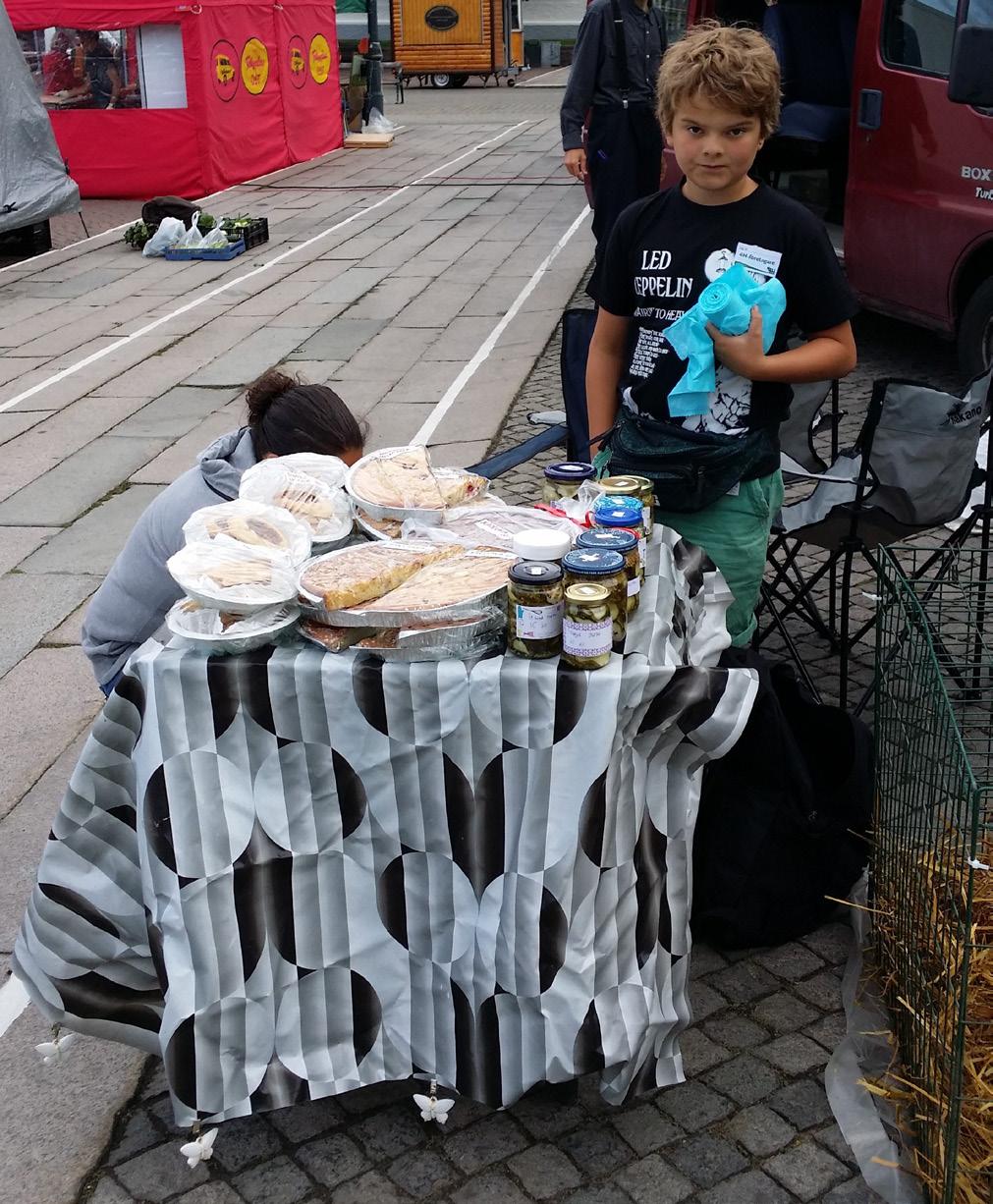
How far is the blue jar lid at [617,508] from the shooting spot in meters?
2.38

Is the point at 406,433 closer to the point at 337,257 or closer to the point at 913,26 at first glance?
the point at 913,26

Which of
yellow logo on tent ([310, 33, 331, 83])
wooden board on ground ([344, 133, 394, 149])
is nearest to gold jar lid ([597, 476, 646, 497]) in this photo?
yellow logo on tent ([310, 33, 331, 83])

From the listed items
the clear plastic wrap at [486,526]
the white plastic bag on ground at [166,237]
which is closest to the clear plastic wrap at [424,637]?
the clear plastic wrap at [486,526]

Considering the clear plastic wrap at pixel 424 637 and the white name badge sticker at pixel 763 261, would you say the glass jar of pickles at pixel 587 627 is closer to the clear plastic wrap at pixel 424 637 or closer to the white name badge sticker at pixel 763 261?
the clear plastic wrap at pixel 424 637

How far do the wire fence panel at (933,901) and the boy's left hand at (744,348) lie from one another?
0.47 meters

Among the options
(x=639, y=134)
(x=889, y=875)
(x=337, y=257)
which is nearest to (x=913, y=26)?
(x=639, y=134)

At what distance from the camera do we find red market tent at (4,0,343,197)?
1296cm

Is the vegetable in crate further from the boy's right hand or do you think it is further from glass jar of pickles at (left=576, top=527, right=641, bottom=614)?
glass jar of pickles at (left=576, top=527, right=641, bottom=614)

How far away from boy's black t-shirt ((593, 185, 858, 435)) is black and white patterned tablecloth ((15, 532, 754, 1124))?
65 centimetres

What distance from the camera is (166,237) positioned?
10797mm

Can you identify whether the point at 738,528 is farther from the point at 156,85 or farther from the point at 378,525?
the point at 156,85

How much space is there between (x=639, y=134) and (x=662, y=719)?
600cm

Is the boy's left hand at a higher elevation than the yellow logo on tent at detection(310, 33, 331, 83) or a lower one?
lower

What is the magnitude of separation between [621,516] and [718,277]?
0.59 metres
